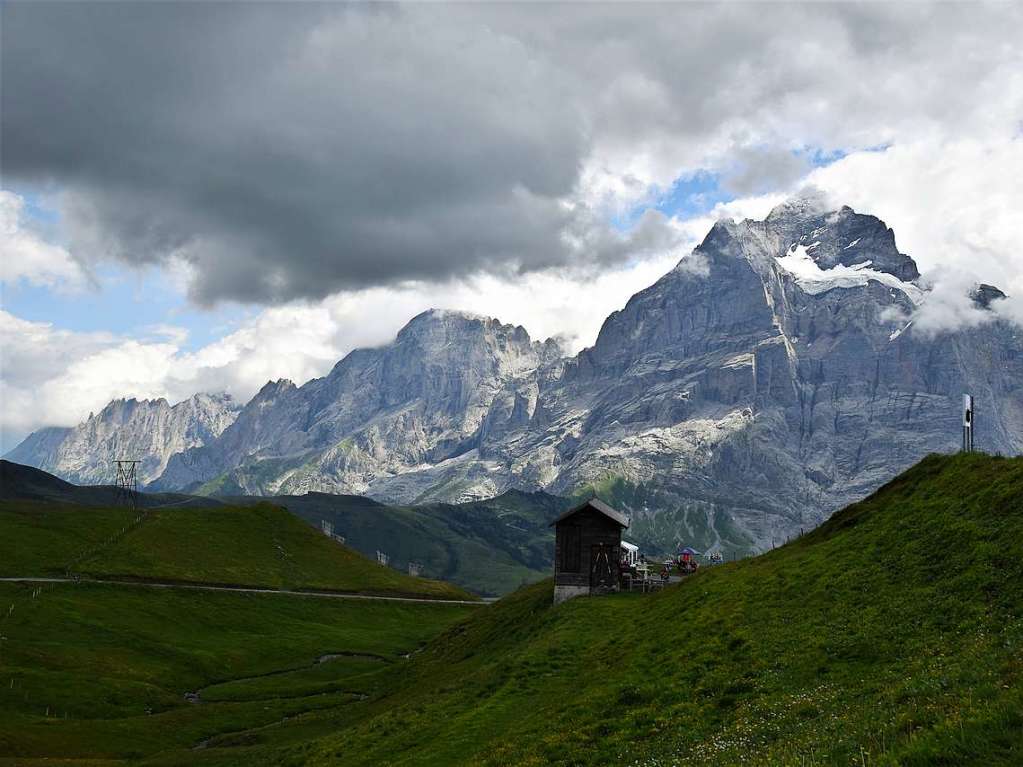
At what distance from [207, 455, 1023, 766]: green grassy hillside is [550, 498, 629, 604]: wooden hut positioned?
2225cm

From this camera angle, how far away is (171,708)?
99.2 metres

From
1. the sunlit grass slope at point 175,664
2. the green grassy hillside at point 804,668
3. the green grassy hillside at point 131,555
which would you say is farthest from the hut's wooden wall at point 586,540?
the green grassy hillside at point 131,555

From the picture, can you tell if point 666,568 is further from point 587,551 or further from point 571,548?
point 571,548

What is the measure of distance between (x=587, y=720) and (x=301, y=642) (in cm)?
11501

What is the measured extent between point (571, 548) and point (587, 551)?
1.63m

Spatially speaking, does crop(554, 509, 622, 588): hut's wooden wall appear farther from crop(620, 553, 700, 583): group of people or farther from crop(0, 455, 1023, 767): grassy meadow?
crop(0, 455, 1023, 767): grassy meadow

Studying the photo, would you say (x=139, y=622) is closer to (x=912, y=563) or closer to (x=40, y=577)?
(x=40, y=577)

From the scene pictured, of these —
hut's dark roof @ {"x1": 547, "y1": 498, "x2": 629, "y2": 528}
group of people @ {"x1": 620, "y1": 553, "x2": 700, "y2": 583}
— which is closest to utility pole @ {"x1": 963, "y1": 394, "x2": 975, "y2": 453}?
group of people @ {"x1": 620, "y1": 553, "x2": 700, "y2": 583}

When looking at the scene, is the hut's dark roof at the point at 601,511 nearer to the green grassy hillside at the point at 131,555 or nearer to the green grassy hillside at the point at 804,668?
the green grassy hillside at the point at 804,668

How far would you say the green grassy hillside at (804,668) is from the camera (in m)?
22.6

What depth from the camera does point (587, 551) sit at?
291 feet

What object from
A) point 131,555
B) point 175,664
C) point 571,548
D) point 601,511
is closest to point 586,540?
point 571,548

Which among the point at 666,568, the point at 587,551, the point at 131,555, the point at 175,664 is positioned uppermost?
the point at 131,555

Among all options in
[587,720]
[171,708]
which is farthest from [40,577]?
[587,720]
